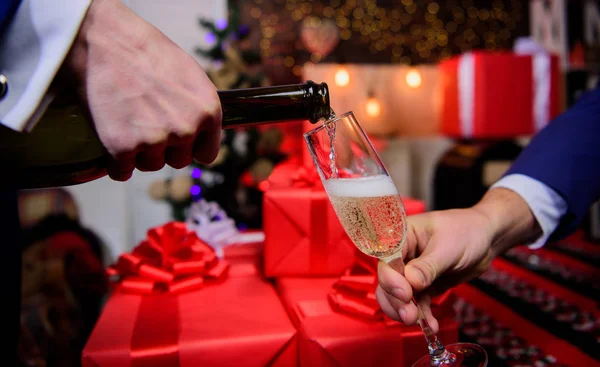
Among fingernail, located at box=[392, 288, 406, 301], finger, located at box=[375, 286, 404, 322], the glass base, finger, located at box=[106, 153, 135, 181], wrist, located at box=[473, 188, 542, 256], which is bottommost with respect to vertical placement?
the glass base

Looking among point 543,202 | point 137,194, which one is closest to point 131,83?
point 543,202

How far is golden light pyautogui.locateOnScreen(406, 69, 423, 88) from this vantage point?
15.8ft

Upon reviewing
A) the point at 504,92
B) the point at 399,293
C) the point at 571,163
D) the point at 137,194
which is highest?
the point at 504,92

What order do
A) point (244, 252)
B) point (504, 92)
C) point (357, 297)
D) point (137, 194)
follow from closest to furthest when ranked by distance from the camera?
1. point (357, 297)
2. point (244, 252)
3. point (137, 194)
4. point (504, 92)

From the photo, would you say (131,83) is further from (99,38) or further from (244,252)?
(244,252)

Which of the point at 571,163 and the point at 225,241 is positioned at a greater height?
the point at 571,163

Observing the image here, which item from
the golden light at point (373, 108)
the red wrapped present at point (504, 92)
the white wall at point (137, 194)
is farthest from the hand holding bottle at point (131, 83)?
the golden light at point (373, 108)

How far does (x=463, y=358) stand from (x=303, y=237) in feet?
1.54

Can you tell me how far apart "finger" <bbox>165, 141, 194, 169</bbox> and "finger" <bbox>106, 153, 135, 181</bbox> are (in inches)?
1.5

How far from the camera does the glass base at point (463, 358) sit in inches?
24.9

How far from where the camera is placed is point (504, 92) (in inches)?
149

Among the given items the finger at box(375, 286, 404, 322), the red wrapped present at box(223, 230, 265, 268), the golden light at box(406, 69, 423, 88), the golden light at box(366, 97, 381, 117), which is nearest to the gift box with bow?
the red wrapped present at box(223, 230, 265, 268)

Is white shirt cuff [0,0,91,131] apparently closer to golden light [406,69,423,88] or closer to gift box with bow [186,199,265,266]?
gift box with bow [186,199,265,266]

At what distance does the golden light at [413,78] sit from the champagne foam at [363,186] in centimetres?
444
